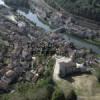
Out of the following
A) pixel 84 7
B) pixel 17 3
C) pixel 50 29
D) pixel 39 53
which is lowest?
pixel 39 53

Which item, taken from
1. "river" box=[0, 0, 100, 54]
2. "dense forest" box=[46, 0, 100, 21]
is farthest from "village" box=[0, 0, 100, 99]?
"dense forest" box=[46, 0, 100, 21]

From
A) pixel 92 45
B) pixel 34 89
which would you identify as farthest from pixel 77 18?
pixel 34 89

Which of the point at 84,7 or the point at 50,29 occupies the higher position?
the point at 84,7

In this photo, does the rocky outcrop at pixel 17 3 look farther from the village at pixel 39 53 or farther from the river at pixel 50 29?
the village at pixel 39 53

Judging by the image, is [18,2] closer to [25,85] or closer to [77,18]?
[77,18]

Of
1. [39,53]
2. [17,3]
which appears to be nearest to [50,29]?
[39,53]

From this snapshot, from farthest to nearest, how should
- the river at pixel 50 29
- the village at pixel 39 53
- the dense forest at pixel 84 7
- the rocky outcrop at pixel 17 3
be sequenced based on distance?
the rocky outcrop at pixel 17 3 → the dense forest at pixel 84 7 → the river at pixel 50 29 → the village at pixel 39 53

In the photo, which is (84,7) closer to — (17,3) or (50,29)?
(50,29)

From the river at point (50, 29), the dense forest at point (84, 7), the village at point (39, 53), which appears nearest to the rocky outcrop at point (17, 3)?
the river at point (50, 29)
